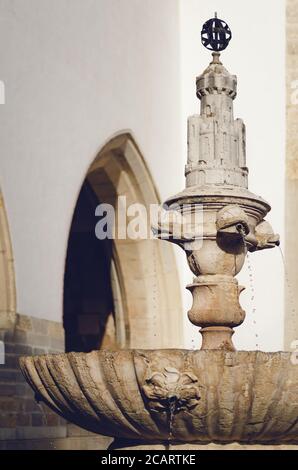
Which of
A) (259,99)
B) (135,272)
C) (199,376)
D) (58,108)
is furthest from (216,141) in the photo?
(259,99)

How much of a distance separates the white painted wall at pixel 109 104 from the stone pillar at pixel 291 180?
0.26ft

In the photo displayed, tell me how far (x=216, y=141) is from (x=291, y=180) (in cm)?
582

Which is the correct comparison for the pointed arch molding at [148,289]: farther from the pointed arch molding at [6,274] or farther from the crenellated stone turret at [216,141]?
the crenellated stone turret at [216,141]

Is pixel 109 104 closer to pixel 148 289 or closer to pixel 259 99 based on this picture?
pixel 148 289

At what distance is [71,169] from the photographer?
803 cm

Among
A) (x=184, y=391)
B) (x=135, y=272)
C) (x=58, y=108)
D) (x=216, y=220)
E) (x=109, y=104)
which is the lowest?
(x=184, y=391)

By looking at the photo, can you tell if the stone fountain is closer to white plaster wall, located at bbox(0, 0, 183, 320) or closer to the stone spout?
the stone spout

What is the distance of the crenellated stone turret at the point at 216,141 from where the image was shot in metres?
5.42

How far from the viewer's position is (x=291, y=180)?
11.2 metres

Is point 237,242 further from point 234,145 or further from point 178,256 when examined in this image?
point 178,256

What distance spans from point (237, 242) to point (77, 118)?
129 inches

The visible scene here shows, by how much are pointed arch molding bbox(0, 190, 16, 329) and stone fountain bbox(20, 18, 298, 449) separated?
5.40 feet

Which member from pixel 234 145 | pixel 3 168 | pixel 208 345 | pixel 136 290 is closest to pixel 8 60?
pixel 3 168

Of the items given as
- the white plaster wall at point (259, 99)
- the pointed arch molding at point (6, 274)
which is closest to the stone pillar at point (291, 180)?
the white plaster wall at point (259, 99)
